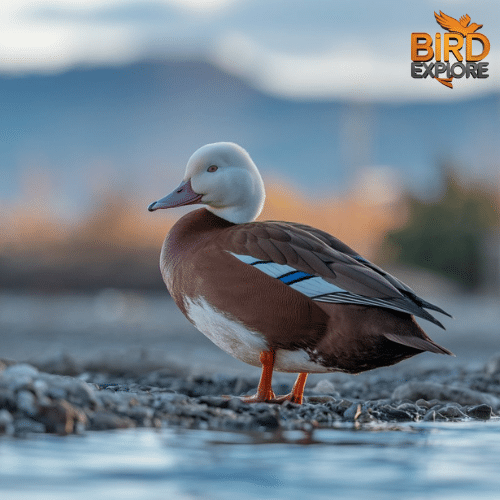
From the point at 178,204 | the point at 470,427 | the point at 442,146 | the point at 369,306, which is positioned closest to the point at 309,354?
the point at 369,306

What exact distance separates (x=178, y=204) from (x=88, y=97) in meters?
110

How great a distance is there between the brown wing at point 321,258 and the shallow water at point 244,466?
799 mm

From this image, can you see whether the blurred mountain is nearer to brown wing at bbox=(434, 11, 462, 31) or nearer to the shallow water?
brown wing at bbox=(434, 11, 462, 31)

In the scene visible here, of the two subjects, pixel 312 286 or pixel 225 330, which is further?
pixel 225 330

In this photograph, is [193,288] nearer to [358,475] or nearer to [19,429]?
[19,429]

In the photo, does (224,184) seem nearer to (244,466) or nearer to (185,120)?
(244,466)

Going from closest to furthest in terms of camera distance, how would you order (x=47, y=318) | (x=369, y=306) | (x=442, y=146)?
(x=369, y=306), (x=47, y=318), (x=442, y=146)

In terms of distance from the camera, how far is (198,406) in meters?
5.46

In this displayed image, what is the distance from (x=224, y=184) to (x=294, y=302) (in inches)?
42.0

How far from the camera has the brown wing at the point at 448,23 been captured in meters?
10.4

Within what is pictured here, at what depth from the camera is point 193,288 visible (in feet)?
19.6

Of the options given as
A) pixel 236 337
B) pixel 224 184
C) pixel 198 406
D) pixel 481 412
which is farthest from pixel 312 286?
pixel 481 412

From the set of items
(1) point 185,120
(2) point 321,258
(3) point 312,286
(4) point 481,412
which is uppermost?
(1) point 185,120

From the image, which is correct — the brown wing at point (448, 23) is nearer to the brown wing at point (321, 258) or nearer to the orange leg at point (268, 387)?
the brown wing at point (321, 258)
